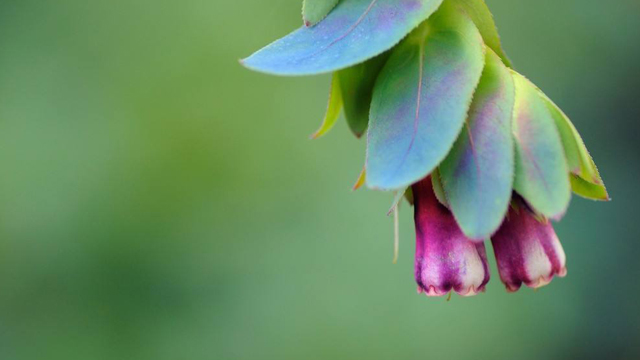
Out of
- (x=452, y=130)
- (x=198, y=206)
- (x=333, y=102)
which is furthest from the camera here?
(x=198, y=206)

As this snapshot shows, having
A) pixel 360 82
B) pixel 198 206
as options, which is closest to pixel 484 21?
pixel 360 82

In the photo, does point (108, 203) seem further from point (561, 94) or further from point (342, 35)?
point (342, 35)

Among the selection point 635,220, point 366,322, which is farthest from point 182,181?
point 635,220

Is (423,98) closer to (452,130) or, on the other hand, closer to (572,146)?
(452,130)

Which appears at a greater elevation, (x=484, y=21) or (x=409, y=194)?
(x=484, y=21)

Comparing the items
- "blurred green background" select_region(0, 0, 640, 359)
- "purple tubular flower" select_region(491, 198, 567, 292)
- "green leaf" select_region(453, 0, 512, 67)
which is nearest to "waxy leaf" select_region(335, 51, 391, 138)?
"green leaf" select_region(453, 0, 512, 67)

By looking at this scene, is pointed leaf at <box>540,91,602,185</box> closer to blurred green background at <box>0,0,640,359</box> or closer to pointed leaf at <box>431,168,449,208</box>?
pointed leaf at <box>431,168,449,208</box>

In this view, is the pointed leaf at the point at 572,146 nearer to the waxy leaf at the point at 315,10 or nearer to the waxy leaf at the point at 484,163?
the waxy leaf at the point at 484,163
